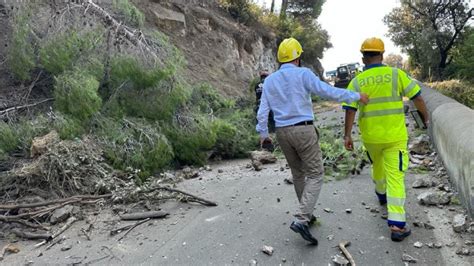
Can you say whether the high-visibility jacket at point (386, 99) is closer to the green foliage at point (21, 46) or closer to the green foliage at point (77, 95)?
the green foliage at point (77, 95)

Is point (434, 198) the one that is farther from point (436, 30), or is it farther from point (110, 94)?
point (436, 30)

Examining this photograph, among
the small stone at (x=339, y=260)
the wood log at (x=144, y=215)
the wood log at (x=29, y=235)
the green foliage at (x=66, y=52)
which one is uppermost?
the green foliage at (x=66, y=52)

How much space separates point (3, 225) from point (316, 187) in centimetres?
365

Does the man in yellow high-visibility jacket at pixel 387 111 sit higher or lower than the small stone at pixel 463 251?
higher

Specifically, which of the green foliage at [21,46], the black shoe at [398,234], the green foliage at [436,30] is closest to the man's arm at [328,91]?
the black shoe at [398,234]

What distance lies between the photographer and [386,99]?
3830 millimetres

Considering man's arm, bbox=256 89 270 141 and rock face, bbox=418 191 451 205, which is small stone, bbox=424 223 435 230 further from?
man's arm, bbox=256 89 270 141

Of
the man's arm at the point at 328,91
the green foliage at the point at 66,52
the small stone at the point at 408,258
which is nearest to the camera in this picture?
the small stone at the point at 408,258

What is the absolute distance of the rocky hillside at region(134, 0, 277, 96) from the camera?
1603cm

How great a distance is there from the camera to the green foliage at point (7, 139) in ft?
19.7

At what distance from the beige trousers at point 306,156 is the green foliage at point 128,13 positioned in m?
5.55

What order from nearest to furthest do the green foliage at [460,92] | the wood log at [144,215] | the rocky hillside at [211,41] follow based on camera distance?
the wood log at [144,215], the green foliage at [460,92], the rocky hillside at [211,41]

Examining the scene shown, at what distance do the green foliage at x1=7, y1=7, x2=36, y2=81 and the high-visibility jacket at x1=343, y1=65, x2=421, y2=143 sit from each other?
212 inches

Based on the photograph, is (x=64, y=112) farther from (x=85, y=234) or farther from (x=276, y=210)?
(x=276, y=210)
